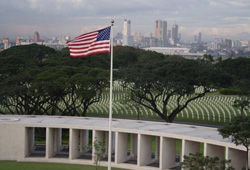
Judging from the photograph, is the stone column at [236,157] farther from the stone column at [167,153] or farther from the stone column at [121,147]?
the stone column at [121,147]

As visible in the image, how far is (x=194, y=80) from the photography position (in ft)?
156

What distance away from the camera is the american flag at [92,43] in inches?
923

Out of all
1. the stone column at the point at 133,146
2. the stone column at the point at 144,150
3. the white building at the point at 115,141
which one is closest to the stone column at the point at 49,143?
the white building at the point at 115,141

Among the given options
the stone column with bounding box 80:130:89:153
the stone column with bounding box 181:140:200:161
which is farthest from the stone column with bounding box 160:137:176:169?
the stone column with bounding box 80:130:89:153

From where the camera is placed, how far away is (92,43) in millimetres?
23797

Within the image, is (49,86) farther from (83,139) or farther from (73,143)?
(73,143)

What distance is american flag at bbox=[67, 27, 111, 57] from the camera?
2345 cm

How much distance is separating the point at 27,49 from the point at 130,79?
60.9m

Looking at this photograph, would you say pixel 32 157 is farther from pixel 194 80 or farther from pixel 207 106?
pixel 207 106

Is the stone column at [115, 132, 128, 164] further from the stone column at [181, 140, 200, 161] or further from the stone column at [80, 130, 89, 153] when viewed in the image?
the stone column at [181, 140, 200, 161]

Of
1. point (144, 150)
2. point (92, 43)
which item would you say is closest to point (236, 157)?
point (144, 150)

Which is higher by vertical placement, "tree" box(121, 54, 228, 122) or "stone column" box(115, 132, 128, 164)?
"tree" box(121, 54, 228, 122)

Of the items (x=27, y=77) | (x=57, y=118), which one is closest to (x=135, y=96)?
(x=27, y=77)

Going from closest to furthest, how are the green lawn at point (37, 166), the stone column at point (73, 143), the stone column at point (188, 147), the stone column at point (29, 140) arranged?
the stone column at point (188, 147) → the green lawn at point (37, 166) → the stone column at point (73, 143) → the stone column at point (29, 140)
